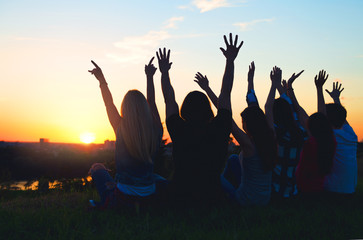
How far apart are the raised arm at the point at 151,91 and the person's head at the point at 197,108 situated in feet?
1.45

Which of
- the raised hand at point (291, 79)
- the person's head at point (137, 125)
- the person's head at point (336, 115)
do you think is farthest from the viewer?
the raised hand at point (291, 79)

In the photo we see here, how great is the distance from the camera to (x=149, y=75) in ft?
15.9

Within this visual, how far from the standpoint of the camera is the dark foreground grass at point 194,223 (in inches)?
141

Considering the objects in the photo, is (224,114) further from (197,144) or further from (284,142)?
(284,142)

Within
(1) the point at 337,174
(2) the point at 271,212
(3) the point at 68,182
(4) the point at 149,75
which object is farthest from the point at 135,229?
(3) the point at 68,182

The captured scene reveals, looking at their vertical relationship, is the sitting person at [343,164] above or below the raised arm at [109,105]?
below

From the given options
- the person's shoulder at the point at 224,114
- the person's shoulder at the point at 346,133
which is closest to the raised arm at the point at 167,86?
the person's shoulder at the point at 224,114

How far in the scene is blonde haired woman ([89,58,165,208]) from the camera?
409 cm

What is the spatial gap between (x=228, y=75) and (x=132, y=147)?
5.79ft

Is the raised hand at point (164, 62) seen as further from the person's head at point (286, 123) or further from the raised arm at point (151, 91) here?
the person's head at point (286, 123)

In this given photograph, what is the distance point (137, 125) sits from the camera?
4074 millimetres

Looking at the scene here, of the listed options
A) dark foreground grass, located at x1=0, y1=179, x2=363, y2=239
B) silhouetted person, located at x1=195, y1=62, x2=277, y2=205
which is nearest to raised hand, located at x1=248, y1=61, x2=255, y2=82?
silhouetted person, located at x1=195, y1=62, x2=277, y2=205

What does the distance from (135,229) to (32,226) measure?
132 centimetres

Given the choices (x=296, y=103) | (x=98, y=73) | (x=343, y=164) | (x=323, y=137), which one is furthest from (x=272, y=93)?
(x=98, y=73)
